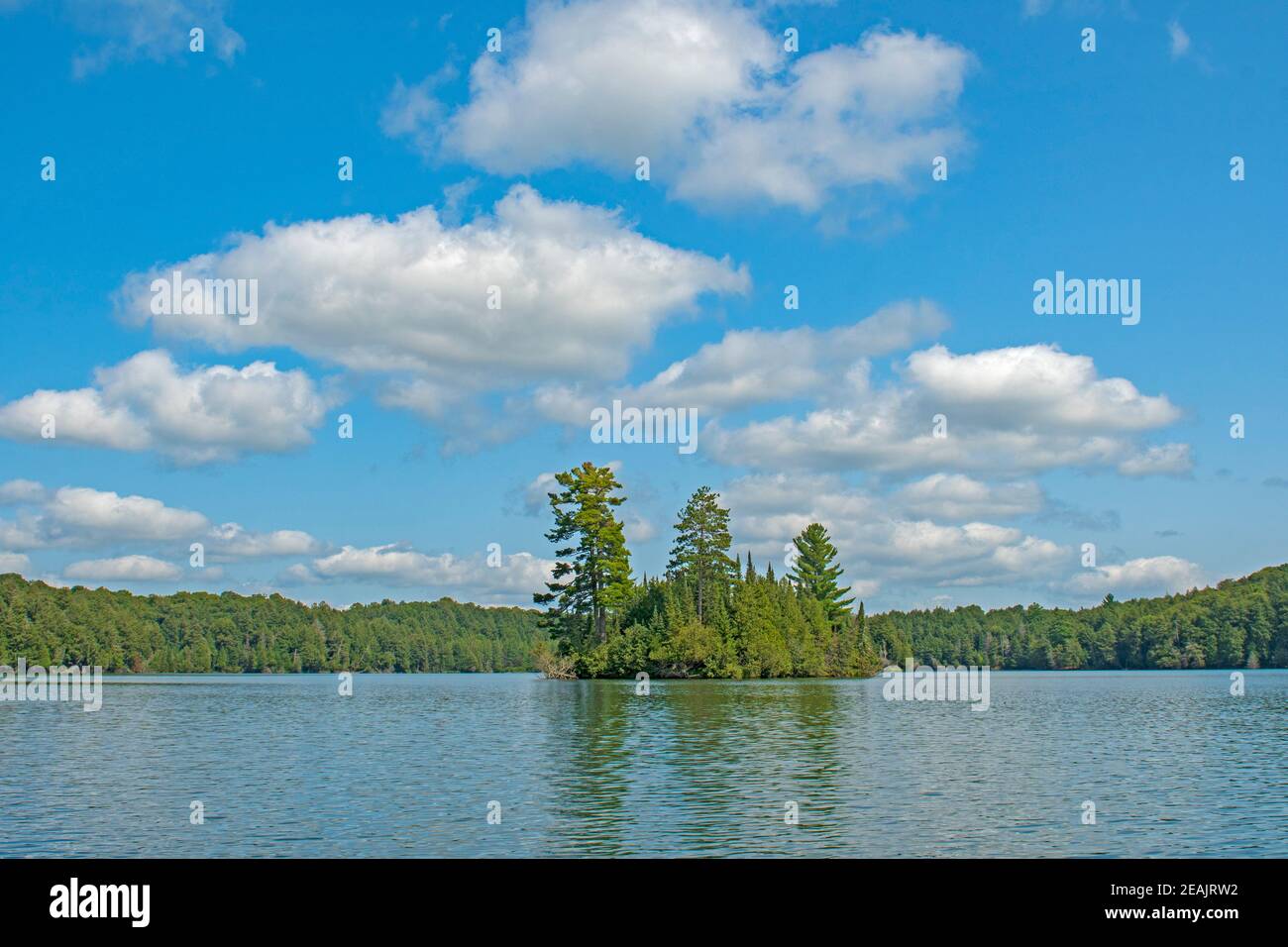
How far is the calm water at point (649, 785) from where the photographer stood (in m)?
25.2

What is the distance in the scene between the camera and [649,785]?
3388 centimetres

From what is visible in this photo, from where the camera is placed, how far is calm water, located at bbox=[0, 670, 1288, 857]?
990 inches
